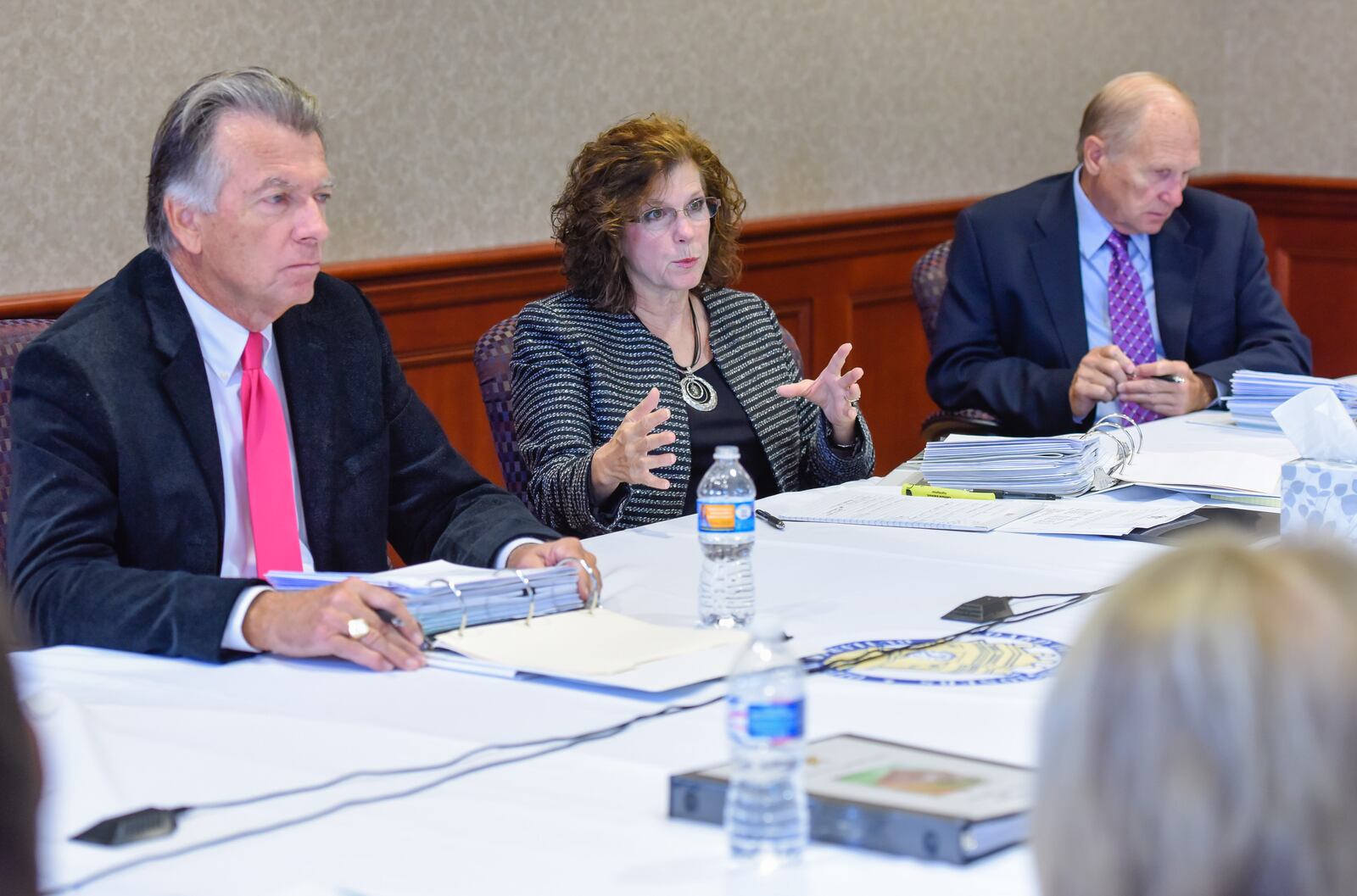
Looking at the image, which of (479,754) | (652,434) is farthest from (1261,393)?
(479,754)

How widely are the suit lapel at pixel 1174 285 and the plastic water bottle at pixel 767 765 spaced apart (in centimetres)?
281

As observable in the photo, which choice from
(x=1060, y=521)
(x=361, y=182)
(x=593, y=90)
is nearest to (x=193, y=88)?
(x=1060, y=521)

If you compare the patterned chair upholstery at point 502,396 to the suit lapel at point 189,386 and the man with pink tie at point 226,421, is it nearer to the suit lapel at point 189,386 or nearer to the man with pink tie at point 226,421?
the man with pink tie at point 226,421

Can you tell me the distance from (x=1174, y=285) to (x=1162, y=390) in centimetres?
47

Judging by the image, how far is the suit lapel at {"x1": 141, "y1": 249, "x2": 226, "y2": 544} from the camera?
2.37m

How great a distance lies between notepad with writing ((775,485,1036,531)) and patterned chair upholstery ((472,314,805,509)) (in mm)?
531

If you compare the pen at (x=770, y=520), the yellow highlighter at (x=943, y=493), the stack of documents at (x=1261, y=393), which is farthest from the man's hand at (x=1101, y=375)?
the pen at (x=770, y=520)

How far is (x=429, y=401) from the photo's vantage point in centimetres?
444

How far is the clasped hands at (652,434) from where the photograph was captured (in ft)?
8.73

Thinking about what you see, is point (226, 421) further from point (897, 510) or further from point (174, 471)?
point (897, 510)

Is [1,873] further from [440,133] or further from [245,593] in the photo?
[440,133]

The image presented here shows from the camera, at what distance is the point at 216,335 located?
2461mm

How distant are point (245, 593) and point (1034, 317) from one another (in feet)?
7.92

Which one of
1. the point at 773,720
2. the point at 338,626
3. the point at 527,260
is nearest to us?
the point at 773,720
